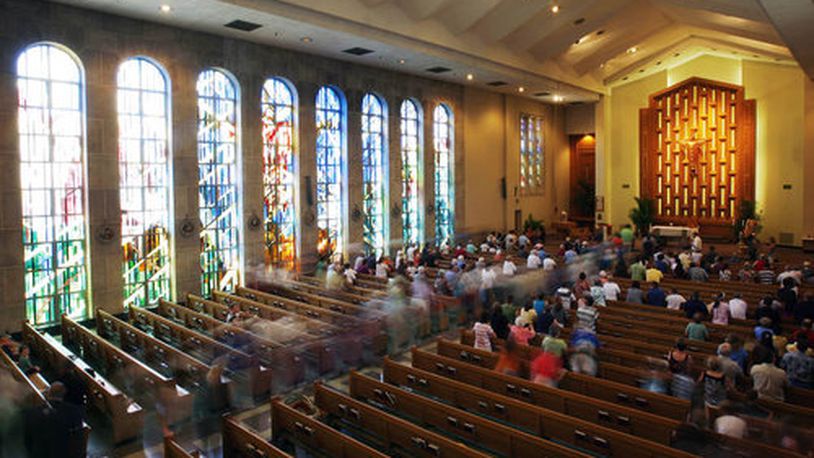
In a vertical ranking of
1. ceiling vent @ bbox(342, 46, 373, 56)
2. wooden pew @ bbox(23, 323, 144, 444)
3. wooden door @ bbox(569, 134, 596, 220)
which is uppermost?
ceiling vent @ bbox(342, 46, 373, 56)

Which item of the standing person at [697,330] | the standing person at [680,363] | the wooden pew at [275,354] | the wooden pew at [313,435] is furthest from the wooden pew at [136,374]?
the standing person at [697,330]

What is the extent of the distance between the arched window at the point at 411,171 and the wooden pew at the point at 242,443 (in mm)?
15151

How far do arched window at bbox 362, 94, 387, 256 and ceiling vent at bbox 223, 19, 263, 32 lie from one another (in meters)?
5.56

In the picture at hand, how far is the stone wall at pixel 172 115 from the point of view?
1206 centimetres

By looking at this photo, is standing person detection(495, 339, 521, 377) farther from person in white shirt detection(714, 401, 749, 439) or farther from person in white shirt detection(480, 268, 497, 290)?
person in white shirt detection(480, 268, 497, 290)

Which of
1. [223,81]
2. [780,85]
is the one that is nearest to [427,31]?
[223,81]

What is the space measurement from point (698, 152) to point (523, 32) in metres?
10.6

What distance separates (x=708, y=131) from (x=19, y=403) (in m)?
25.3

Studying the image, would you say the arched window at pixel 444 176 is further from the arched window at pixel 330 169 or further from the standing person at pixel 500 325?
the standing person at pixel 500 325

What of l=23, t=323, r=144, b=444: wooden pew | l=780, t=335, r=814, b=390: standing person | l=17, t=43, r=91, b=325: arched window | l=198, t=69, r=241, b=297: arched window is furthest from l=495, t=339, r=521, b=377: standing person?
l=17, t=43, r=91, b=325: arched window

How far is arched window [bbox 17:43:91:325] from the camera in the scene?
1248 centimetres

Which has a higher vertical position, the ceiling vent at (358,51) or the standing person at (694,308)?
the ceiling vent at (358,51)

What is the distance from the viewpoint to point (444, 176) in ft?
75.6

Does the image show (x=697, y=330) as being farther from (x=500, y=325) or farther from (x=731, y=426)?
(x=731, y=426)
